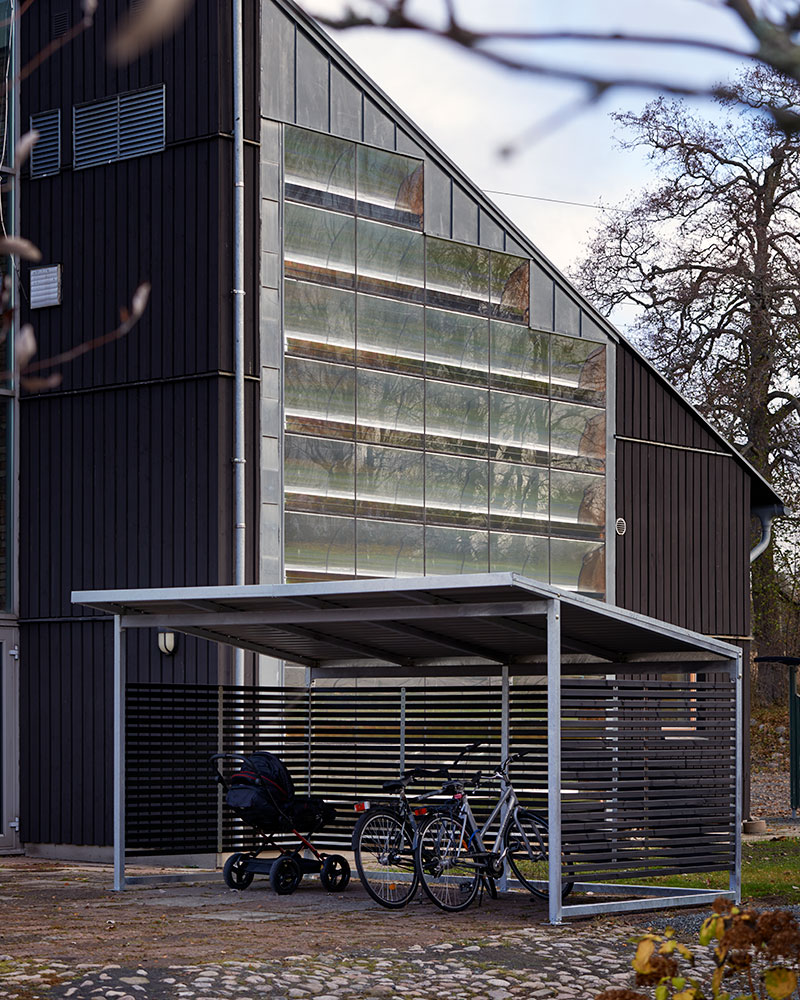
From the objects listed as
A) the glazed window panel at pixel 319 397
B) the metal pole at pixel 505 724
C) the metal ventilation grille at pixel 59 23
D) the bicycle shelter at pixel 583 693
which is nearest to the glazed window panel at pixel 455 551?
the glazed window panel at pixel 319 397

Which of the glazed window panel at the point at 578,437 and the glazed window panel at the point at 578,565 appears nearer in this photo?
the glazed window panel at the point at 578,565

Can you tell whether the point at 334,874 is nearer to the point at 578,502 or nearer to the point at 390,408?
the point at 390,408

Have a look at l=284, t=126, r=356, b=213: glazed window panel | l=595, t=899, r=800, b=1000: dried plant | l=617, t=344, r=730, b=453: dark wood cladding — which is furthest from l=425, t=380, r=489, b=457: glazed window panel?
l=595, t=899, r=800, b=1000: dried plant

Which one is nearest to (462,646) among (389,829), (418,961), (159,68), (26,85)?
(389,829)

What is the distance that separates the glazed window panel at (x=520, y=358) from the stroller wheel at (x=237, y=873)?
7.15 meters

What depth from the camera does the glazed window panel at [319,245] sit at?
16156mm

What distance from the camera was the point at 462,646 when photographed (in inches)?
505

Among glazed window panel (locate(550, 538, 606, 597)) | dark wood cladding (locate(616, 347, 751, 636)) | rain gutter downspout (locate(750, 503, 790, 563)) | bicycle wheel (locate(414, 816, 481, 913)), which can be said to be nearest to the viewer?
bicycle wheel (locate(414, 816, 481, 913))

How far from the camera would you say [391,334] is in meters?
16.7

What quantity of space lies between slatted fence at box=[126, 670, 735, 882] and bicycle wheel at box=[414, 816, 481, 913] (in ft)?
2.52

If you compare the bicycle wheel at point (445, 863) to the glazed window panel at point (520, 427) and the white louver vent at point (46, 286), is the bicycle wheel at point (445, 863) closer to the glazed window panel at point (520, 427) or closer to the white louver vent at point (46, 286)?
the glazed window panel at point (520, 427)

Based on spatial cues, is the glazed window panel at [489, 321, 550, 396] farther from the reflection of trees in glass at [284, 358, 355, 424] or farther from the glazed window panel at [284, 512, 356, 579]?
the glazed window panel at [284, 512, 356, 579]

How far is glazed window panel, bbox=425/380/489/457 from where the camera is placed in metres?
17.0

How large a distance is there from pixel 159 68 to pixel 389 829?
8.91m
